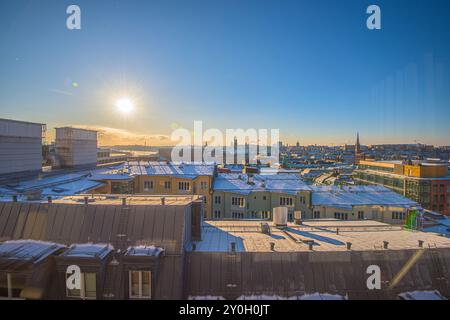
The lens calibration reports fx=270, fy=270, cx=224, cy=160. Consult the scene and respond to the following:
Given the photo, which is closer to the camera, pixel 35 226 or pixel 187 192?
pixel 35 226

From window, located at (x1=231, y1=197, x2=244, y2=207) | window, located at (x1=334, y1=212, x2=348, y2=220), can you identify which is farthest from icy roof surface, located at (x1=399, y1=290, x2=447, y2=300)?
window, located at (x1=231, y1=197, x2=244, y2=207)

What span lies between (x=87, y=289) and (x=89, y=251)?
94cm

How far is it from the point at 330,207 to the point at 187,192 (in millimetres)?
13970

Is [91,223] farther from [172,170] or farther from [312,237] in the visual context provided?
[172,170]

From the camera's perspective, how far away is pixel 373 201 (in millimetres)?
25547

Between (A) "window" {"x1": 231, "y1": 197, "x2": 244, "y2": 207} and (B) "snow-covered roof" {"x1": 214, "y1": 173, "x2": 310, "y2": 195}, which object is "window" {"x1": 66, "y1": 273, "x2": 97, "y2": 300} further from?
(A) "window" {"x1": 231, "y1": 197, "x2": 244, "y2": 207}

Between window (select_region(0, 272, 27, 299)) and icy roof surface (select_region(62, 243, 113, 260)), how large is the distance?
3.37 feet

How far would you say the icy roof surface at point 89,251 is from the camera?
6762 mm

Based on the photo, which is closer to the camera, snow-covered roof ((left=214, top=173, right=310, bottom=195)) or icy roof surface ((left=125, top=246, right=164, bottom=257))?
icy roof surface ((left=125, top=246, right=164, bottom=257))

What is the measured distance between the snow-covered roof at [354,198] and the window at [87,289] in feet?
73.1

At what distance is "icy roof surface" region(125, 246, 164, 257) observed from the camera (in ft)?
22.4
